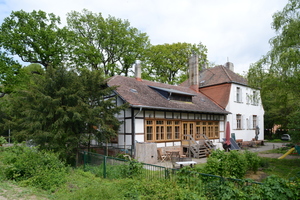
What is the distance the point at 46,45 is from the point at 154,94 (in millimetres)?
12807

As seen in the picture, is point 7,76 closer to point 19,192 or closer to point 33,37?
point 33,37

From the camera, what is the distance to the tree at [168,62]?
31.3 m

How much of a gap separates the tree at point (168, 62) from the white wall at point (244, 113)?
10735mm

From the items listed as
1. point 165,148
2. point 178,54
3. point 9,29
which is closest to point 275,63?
point 165,148

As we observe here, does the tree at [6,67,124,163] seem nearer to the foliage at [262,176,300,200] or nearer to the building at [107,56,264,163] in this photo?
the building at [107,56,264,163]

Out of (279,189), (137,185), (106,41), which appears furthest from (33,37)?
(279,189)

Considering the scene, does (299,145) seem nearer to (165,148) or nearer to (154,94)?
(165,148)

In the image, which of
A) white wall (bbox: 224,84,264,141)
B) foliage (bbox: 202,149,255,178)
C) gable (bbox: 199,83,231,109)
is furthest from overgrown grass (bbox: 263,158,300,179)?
gable (bbox: 199,83,231,109)

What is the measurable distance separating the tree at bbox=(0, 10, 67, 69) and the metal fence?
14.7 metres

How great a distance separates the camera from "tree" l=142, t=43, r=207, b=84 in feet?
103

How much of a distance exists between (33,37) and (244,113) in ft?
74.4

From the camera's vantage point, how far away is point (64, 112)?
10.7m

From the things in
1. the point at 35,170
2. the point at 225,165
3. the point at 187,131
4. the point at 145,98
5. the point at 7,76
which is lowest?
the point at 35,170

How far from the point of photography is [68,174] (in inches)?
361
